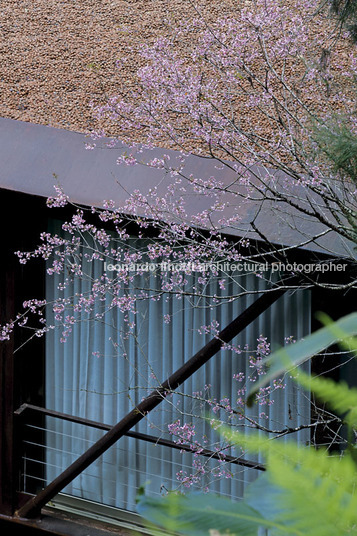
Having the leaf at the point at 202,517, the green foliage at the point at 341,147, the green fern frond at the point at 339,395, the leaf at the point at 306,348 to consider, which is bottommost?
the leaf at the point at 202,517

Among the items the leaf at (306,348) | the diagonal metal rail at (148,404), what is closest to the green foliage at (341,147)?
the diagonal metal rail at (148,404)

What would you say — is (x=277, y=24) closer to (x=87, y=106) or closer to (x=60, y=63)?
(x=87, y=106)

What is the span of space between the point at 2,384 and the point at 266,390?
5.86ft

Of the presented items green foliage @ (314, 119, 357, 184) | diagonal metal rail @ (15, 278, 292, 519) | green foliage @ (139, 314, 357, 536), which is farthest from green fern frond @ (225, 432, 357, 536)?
diagonal metal rail @ (15, 278, 292, 519)

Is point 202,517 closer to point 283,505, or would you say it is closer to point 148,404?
point 283,505

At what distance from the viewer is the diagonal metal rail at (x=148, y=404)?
4051mm

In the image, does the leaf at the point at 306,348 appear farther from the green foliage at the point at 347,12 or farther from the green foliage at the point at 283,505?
the green foliage at the point at 347,12

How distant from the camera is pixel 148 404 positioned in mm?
4137

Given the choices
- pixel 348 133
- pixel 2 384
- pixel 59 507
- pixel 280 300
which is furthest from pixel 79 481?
pixel 348 133

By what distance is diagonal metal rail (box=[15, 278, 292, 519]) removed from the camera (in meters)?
4.05

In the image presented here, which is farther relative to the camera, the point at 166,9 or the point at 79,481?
the point at 166,9

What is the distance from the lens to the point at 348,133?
3020 millimetres

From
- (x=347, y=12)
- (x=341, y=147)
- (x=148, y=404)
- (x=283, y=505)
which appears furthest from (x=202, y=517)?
(x=148, y=404)

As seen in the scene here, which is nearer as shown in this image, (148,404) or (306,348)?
(306,348)
